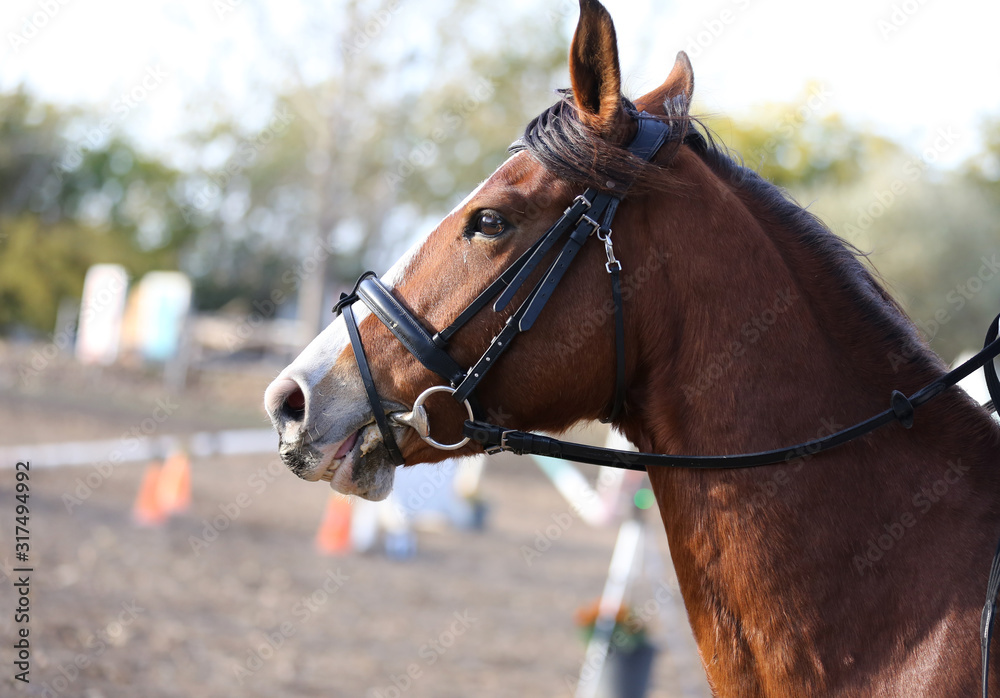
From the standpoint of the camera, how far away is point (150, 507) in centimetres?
980

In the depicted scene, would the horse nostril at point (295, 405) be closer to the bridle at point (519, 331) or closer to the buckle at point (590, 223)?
the bridle at point (519, 331)

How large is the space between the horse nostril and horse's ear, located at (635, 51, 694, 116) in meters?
1.40

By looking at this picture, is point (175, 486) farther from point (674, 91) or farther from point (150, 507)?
point (674, 91)

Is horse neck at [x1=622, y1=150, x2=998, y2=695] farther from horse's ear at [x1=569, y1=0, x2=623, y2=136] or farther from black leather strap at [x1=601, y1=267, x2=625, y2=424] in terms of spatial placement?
horse's ear at [x1=569, y1=0, x2=623, y2=136]

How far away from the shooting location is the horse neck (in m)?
2.01

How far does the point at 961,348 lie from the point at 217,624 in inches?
717

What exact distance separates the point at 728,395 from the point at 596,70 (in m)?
1.01

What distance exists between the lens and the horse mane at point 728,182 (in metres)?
2.16

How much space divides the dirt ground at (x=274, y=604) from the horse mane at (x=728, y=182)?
186 inches

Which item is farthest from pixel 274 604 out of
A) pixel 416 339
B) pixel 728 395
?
pixel 728 395

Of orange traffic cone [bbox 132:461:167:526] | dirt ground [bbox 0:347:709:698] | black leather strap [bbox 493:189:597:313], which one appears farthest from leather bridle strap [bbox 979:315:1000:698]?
orange traffic cone [bbox 132:461:167:526]

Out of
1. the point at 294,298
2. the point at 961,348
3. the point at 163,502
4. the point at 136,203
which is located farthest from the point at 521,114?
the point at 294,298

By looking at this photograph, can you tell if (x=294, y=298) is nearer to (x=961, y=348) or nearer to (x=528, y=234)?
(x=961, y=348)

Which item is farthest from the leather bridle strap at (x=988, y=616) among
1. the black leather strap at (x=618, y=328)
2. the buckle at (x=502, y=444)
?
the buckle at (x=502, y=444)
